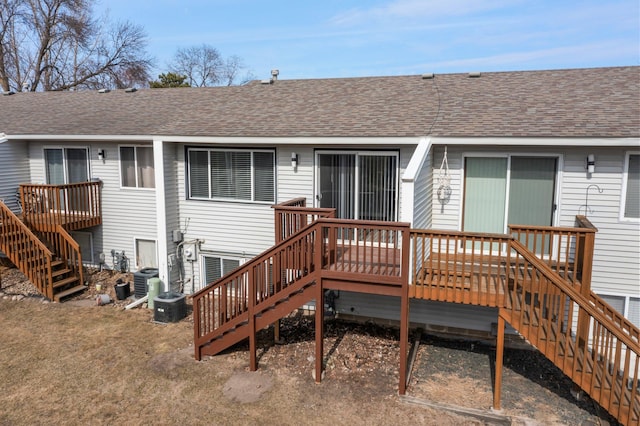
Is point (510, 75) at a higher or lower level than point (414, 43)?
lower

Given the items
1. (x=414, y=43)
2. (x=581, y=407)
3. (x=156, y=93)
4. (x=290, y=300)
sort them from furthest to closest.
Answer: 1. (x=414, y=43)
2. (x=156, y=93)
3. (x=290, y=300)
4. (x=581, y=407)

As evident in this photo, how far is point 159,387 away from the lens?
6.79 meters

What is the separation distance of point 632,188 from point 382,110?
15.7 feet

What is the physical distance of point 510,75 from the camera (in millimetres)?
10688

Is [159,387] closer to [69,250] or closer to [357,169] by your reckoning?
[357,169]

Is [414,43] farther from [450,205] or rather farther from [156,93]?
[450,205]

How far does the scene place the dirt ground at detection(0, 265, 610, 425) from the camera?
19.9 ft

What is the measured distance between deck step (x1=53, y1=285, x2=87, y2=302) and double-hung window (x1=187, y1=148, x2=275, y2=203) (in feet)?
12.2

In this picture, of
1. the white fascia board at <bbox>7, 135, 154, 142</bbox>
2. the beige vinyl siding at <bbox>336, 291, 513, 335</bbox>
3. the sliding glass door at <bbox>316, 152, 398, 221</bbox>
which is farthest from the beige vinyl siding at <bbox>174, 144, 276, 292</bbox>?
the beige vinyl siding at <bbox>336, 291, 513, 335</bbox>

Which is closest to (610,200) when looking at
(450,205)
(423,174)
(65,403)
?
(450,205)

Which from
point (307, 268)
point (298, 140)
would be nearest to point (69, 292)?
point (298, 140)

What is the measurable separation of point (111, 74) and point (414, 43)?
21.4 m

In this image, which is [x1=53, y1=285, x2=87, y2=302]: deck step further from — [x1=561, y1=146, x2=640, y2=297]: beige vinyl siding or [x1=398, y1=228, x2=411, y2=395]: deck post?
[x1=561, y1=146, x2=640, y2=297]: beige vinyl siding

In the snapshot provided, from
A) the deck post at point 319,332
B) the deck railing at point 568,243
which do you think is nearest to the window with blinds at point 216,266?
the deck post at point 319,332
